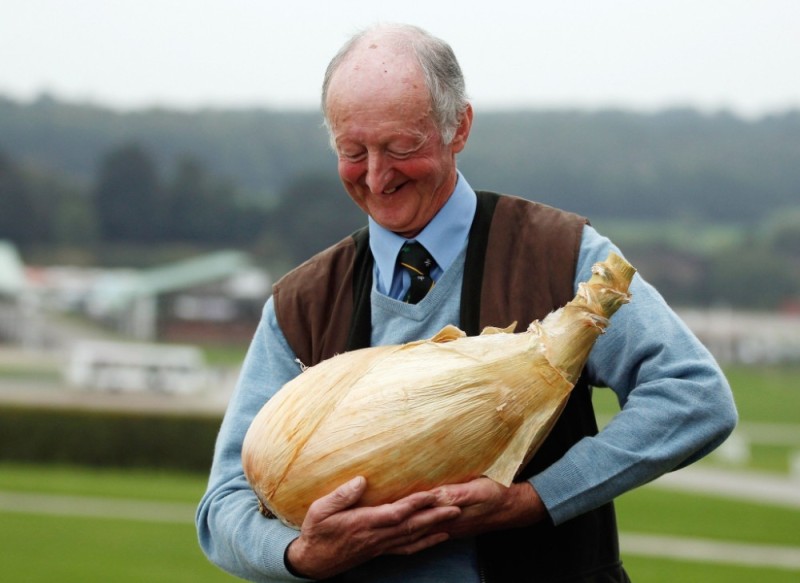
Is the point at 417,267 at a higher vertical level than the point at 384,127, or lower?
lower

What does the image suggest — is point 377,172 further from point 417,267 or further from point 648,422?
point 648,422

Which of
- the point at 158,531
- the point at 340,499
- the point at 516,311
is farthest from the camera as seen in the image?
the point at 158,531

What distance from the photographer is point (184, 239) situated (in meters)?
108

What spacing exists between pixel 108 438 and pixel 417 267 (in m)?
24.5

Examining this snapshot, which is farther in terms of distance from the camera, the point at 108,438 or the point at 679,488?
the point at 679,488

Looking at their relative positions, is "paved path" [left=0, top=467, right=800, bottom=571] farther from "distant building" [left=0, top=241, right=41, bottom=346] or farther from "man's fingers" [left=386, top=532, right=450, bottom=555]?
"distant building" [left=0, top=241, right=41, bottom=346]

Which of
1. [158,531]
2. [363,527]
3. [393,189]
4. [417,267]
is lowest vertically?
[158,531]

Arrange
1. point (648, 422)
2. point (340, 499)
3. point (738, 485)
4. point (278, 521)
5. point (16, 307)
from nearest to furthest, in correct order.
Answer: point (340, 499) < point (648, 422) < point (278, 521) < point (738, 485) < point (16, 307)

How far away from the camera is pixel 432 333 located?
3.28 metres

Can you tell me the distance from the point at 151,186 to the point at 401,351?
4230 inches

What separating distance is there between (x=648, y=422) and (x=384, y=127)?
3.02 feet

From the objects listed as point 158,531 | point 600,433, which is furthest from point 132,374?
point 600,433

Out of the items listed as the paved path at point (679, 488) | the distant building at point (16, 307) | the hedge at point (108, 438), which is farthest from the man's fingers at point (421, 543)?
the distant building at point (16, 307)

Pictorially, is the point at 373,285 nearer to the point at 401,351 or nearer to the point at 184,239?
the point at 401,351
